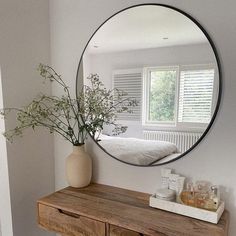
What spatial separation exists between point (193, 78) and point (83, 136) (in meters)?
0.76

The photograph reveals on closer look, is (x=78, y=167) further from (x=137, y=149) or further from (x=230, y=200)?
(x=230, y=200)

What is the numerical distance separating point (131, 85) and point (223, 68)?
481mm

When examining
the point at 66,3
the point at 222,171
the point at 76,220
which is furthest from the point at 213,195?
the point at 66,3

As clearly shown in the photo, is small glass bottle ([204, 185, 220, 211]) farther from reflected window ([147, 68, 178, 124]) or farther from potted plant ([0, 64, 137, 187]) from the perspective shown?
potted plant ([0, 64, 137, 187])

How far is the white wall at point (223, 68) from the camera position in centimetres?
107

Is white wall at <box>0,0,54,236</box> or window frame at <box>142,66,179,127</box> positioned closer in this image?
window frame at <box>142,66,179,127</box>

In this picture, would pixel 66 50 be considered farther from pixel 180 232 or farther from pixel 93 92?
pixel 180 232

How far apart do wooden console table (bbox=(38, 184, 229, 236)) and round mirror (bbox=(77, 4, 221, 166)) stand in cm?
24

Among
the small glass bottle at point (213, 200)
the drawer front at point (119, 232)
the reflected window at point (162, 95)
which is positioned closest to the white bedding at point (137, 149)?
the reflected window at point (162, 95)

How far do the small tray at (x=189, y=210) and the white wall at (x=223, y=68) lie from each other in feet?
0.51

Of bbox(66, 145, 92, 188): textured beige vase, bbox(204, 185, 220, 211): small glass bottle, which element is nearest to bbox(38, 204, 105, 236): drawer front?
bbox(66, 145, 92, 188): textured beige vase

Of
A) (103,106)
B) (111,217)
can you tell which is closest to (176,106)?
(103,106)

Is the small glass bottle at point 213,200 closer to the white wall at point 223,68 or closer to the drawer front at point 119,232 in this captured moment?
the white wall at point 223,68

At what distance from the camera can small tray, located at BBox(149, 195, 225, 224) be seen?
101cm
